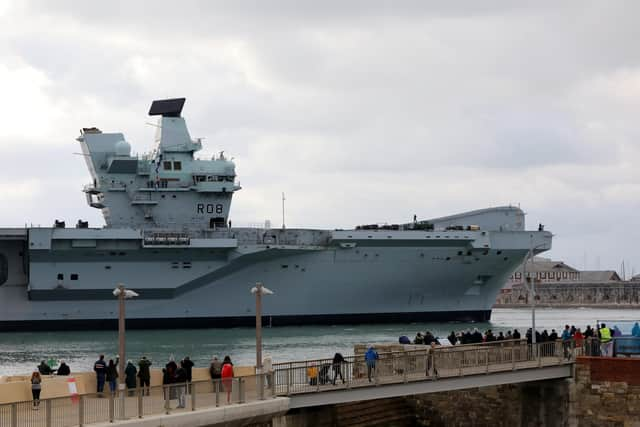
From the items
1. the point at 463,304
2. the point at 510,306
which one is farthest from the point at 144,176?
the point at 510,306

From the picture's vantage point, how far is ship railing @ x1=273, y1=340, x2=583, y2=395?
20938 mm

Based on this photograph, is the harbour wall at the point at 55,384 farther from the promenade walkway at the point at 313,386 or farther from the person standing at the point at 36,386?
the promenade walkway at the point at 313,386

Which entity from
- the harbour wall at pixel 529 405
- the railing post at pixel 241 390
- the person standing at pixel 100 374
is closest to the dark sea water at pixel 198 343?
the harbour wall at pixel 529 405

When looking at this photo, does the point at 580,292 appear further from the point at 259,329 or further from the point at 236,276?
Answer: the point at 259,329

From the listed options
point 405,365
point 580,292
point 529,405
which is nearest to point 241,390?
point 405,365

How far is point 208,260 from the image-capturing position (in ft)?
180

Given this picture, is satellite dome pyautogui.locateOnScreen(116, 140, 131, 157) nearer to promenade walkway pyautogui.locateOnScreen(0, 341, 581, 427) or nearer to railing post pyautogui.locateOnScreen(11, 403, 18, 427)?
promenade walkway pyautogui.locateOnScreen(0, 341, 581, 427)

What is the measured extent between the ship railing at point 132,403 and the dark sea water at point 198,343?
17.3m

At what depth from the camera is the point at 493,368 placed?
23703 mm

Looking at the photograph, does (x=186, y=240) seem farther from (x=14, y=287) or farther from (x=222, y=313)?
(x=14, y=287)

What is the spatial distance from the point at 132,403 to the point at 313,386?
14.1ft

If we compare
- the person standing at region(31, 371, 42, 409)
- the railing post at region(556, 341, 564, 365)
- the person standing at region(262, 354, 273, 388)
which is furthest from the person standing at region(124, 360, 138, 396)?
the railing post at region(556, 341, 564, 365)

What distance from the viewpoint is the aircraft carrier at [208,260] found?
5403cm

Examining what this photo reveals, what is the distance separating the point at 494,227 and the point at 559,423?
36.6 metres
